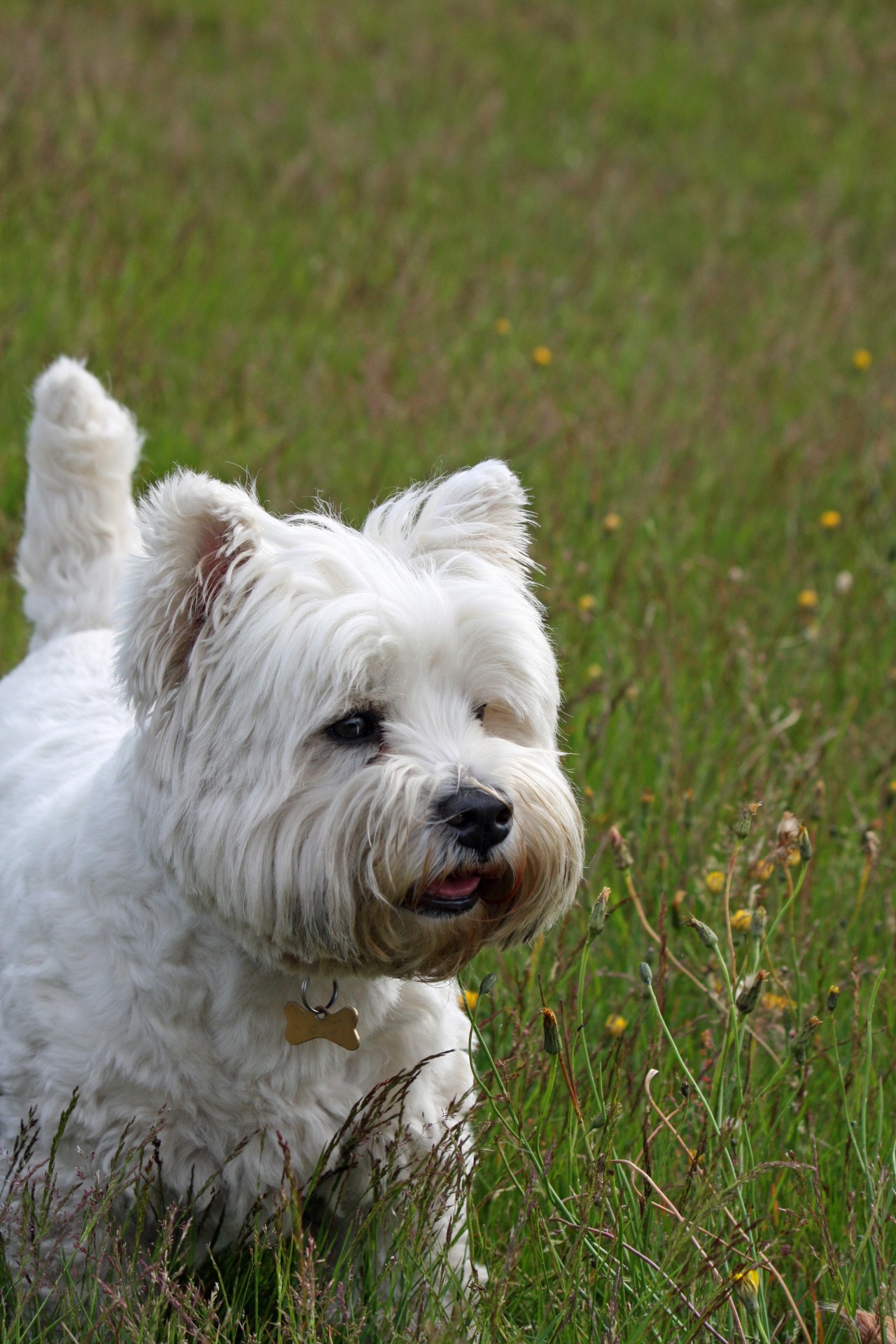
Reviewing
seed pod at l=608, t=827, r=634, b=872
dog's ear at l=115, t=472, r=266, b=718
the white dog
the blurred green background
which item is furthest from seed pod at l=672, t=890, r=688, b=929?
dog's ear at l=115, t=472, r=266, b=718

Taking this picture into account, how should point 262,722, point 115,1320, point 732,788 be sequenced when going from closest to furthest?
point 115,1320 < point 262,722 < point 732,788

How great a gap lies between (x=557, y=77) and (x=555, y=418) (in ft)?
21.6

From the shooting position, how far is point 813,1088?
3025 mm

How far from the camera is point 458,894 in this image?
2191 mm

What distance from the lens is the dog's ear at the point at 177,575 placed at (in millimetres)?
2201

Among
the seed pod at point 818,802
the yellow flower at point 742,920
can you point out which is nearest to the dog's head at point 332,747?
the yellow flower at point 742,920

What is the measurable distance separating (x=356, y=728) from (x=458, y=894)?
12.8 inches

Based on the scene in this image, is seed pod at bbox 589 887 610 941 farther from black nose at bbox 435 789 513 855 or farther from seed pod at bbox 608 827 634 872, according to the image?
seed pod at bbox 608 827 634 872

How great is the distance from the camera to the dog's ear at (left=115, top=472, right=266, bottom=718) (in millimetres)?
2201

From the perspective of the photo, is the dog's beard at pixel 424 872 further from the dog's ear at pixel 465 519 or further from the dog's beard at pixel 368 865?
the dog's ear at pixel 465 519

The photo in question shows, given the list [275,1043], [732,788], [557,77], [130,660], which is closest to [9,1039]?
[275,1043]

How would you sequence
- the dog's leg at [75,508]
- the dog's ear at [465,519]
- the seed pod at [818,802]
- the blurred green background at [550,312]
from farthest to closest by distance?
the blurred green background at [550,312] → the seed pod at [818,802] → the dog's leg at [75,508] → the dog's ear at [465,519]

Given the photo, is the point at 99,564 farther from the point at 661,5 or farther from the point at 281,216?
the point at 661,5

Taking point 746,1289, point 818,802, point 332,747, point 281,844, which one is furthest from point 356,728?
point 818,802
